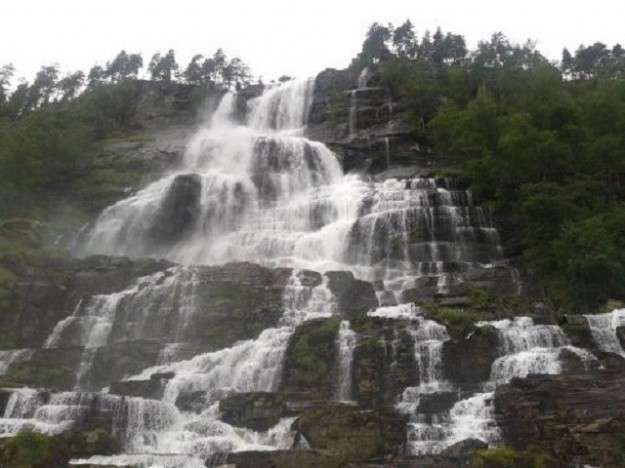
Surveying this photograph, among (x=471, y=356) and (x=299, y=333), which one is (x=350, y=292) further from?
(x=471, y=356)

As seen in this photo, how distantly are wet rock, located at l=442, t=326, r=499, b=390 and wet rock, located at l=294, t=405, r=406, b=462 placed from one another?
4313 mm

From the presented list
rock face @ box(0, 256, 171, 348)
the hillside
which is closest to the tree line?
the hillside

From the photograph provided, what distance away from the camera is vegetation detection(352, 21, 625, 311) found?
3341 centimetres

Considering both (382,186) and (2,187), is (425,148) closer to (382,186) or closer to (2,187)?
(382,186)

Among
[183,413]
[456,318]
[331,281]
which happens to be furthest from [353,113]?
[183,413]

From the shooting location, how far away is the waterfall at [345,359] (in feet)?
81.6

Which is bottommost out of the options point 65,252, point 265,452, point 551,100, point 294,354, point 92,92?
point 265,452

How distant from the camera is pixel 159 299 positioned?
34188 millimetres

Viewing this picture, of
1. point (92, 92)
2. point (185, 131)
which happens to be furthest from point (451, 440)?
point (92, 92)

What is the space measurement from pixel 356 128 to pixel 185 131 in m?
17.8

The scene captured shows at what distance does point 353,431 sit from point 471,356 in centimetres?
636

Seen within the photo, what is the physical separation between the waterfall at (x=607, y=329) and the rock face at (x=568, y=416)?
4513 mm

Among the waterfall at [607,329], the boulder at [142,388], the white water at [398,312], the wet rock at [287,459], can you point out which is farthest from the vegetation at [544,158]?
the boulder at [142,388]

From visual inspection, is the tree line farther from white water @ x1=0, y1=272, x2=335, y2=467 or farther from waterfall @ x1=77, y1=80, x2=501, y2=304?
white water @ x1=0, y1=272, x2=335, y2=467
